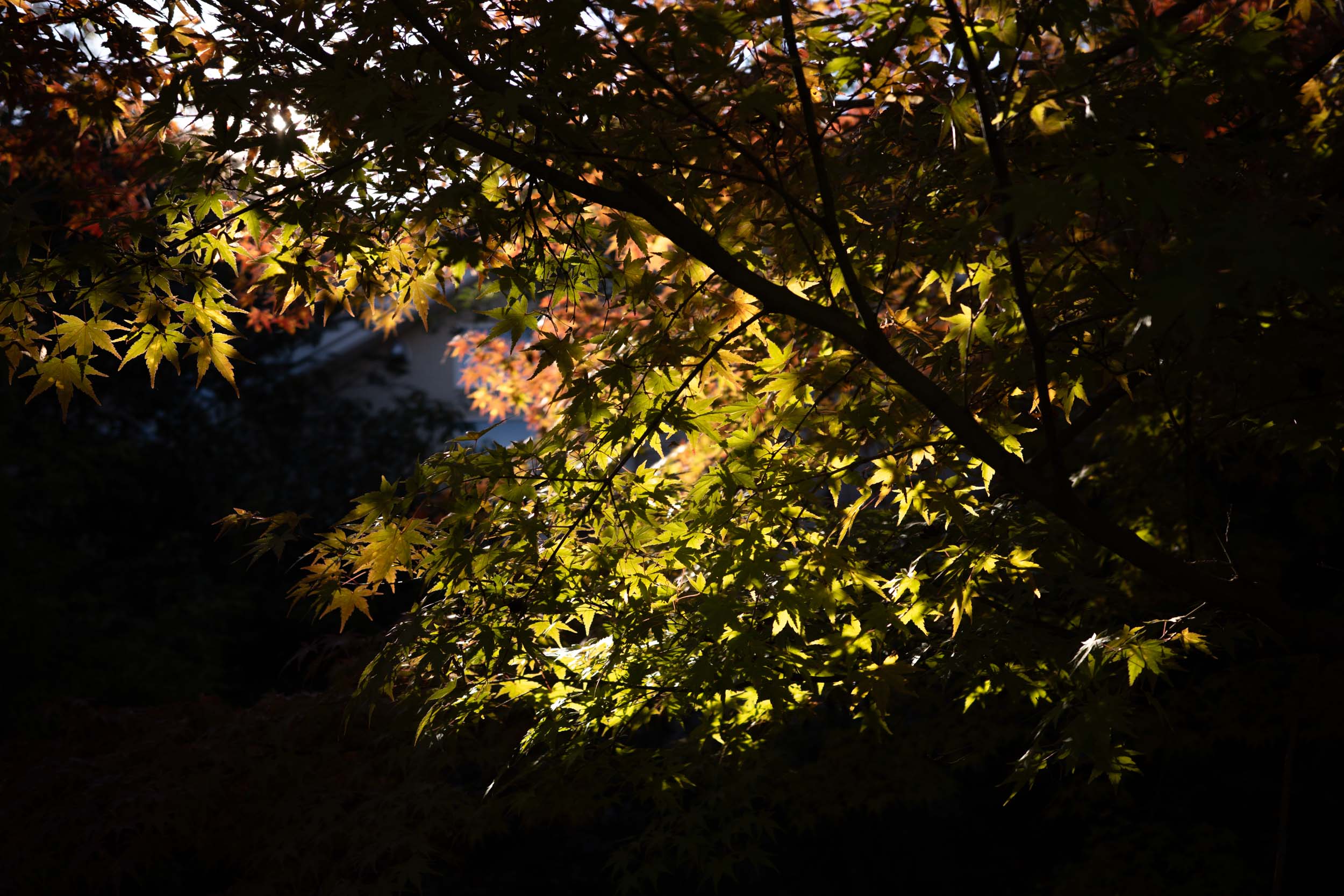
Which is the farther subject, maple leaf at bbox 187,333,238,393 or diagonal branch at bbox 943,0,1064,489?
maple leaf at bbox 187,333,238,393

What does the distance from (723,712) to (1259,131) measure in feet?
8.46

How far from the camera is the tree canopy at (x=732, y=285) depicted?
2.33m

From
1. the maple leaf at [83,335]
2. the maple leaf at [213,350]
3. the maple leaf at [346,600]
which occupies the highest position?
the maple leaf at [83,335]

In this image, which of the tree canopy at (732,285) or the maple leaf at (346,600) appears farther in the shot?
the maple leaf at (346,600)

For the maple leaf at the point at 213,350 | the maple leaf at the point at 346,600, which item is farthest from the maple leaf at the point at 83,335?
the maple leaf at the point at 346,600

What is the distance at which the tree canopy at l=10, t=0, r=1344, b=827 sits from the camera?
7.65 feet

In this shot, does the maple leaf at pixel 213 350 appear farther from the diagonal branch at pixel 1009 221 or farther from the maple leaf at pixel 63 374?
the diagonal branch at pixel 1009 221

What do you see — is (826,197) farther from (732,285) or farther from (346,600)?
(346,600)

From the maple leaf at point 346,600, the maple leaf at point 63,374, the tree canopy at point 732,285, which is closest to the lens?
the tree canopy at point 732,285

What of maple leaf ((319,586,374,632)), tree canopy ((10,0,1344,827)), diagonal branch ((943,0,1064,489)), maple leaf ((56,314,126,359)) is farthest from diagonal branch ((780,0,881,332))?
maple leaf ((56,314,126,359))

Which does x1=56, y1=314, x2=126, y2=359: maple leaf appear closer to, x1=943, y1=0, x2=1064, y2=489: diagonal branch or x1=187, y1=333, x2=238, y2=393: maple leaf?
x1=187, y1=333, x2=238, y2=393: maple leaf

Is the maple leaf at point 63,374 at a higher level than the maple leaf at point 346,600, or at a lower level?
higher

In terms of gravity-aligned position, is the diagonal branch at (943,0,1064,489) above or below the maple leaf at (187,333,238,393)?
below

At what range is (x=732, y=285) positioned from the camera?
2992 millimetres
